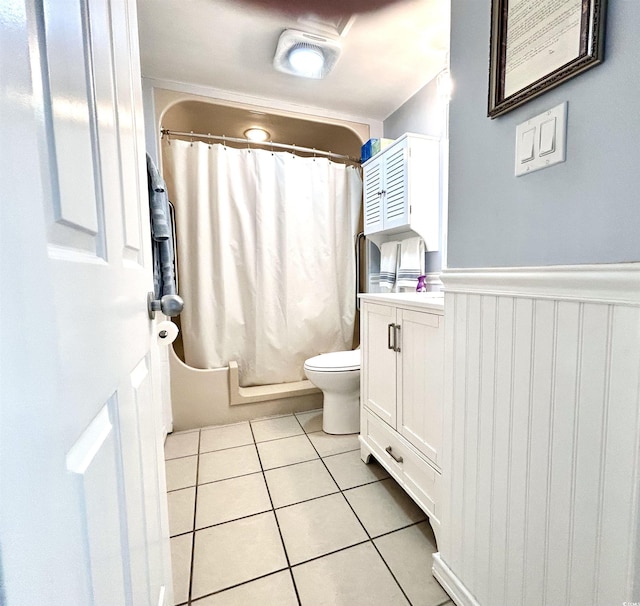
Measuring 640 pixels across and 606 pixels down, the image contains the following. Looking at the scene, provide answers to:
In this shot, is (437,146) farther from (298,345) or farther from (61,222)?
(61,222)

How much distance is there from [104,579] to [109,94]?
75 cm

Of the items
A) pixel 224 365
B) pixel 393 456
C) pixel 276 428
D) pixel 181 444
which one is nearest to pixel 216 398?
pixel 224 365

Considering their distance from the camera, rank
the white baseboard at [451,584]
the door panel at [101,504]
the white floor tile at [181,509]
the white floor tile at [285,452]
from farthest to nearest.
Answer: the white floor tile at [285,452] → the white floor tile at [181,509] → the white baseboard at [451,584] → the door panel at [101,504]

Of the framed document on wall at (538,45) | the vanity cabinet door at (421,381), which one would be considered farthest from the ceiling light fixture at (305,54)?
the vanity cabinet door at (421,381)

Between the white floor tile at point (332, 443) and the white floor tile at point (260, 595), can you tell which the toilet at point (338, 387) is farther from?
the white floor tile at point (260, 595)

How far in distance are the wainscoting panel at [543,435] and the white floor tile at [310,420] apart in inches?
45.5

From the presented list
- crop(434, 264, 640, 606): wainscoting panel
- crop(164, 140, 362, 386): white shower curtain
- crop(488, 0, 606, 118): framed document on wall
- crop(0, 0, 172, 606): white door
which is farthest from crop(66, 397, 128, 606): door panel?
crop(164, 140, 362, 386): white shower curtain

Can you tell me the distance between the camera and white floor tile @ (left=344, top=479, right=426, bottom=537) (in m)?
1.27

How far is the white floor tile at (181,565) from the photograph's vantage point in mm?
1006

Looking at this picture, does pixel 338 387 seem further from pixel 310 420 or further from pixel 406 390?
pixel 406 390

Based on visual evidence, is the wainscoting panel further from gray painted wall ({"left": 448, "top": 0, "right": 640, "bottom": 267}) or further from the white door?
the white door

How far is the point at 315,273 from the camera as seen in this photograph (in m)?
2.41

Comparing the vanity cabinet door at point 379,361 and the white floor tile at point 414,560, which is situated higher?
the vanity cabinet door at point 379,361

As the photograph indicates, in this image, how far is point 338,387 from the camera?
6.26ft
